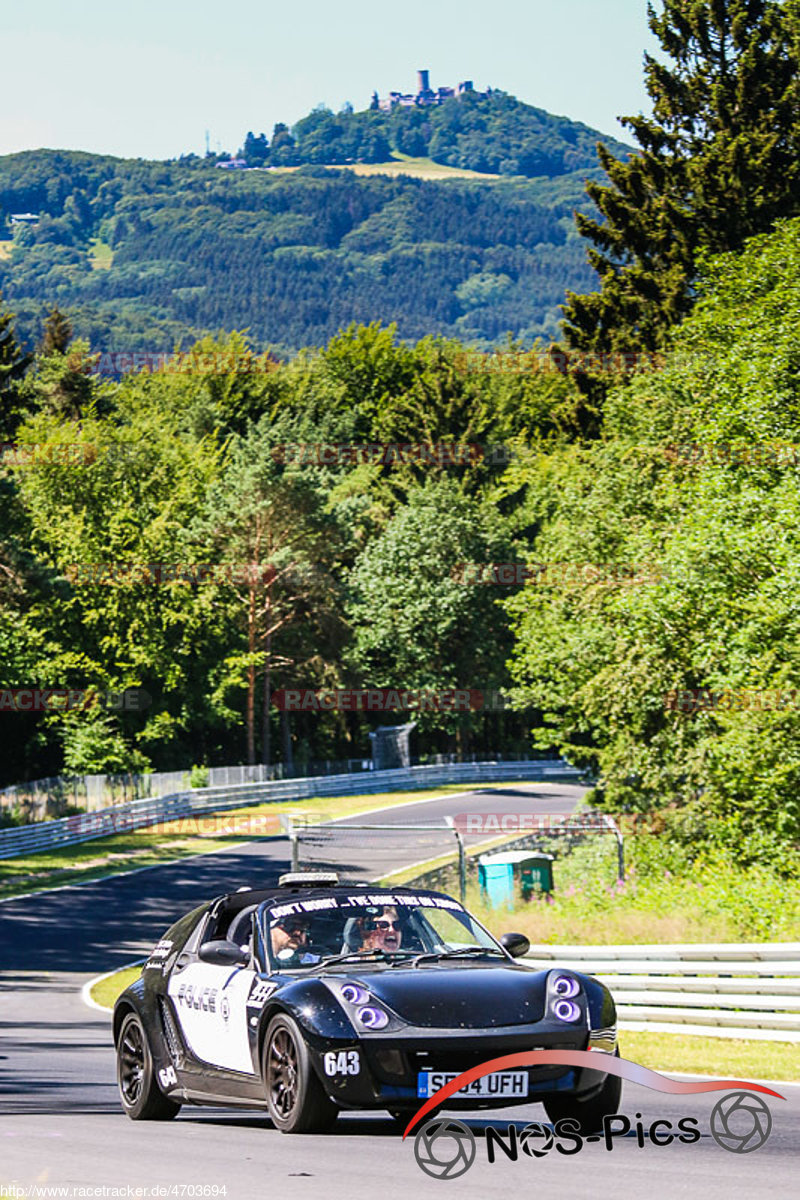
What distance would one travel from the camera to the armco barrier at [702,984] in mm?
14711

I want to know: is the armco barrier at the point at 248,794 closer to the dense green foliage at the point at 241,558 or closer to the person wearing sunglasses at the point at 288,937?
the dense green foliage at the point at 241,558

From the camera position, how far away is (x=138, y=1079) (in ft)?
32.3

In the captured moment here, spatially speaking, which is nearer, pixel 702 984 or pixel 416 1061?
pixel 416 1061

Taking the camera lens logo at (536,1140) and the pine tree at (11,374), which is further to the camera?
the pine tree at (11,374)

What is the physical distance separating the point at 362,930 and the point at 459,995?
1.16 m

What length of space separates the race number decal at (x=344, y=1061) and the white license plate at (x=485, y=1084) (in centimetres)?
31

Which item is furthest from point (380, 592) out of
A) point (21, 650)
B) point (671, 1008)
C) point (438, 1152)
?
point (438, 1152)

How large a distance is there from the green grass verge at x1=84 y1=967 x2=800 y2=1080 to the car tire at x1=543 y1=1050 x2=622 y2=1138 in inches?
174

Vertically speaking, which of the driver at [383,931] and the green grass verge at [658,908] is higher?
the driver at [383,931]
